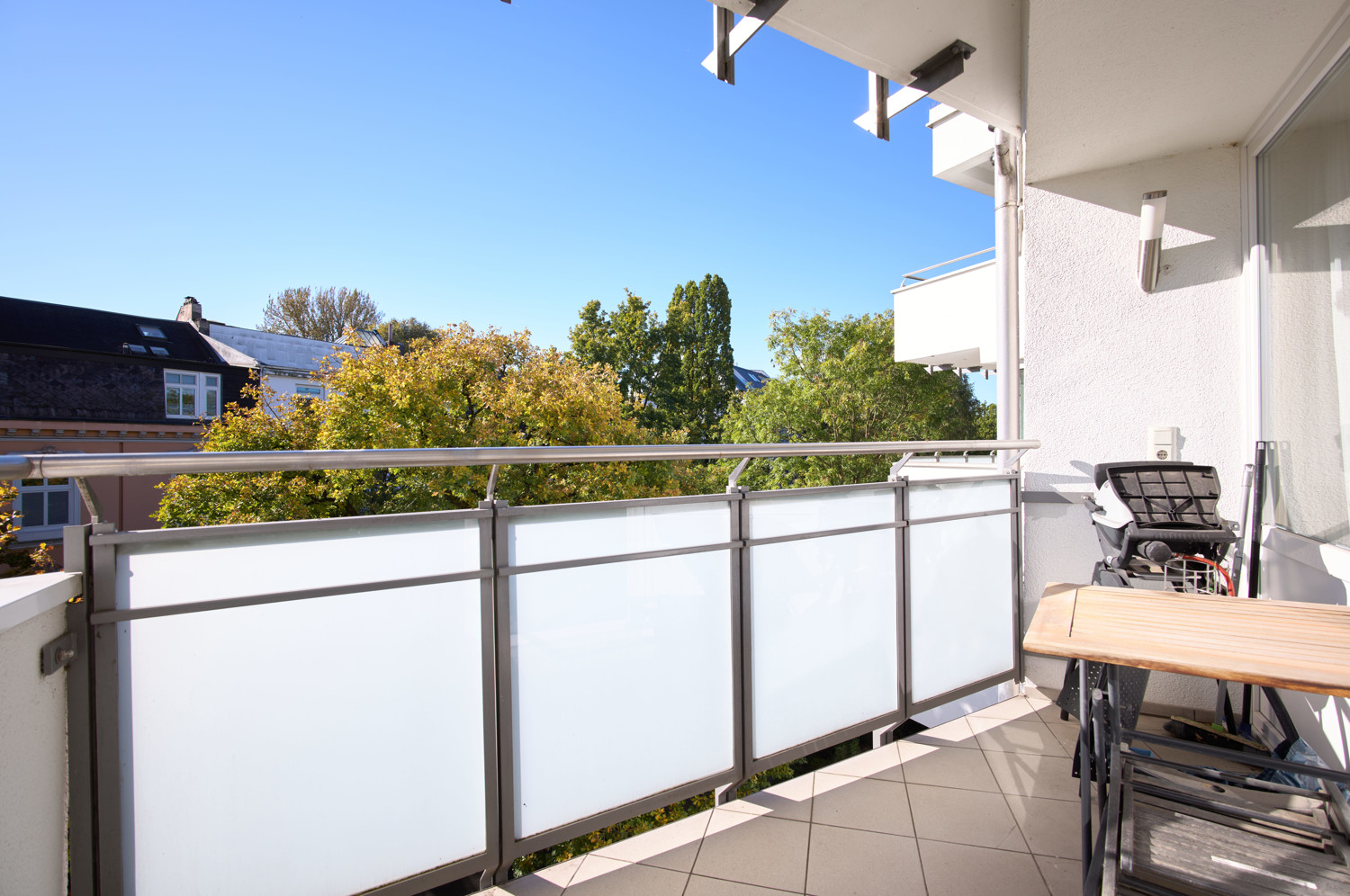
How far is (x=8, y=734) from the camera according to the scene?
3.41 ft

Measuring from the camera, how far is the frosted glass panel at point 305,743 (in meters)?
1.29

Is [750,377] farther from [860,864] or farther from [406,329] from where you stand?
[860,864]

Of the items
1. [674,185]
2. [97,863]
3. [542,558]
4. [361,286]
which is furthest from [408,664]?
[674,185]

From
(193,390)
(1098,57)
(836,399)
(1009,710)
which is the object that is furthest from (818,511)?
(193,390)

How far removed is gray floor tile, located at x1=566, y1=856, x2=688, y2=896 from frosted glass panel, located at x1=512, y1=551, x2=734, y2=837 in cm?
16

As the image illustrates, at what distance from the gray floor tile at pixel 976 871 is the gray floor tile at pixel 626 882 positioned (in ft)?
2.23

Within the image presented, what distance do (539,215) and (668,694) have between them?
54.2 meters

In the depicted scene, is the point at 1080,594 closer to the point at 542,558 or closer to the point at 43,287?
the point at 542,558

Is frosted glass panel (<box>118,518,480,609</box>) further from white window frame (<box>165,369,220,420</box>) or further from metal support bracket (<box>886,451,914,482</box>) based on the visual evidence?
white window frame (<box>165,369,220,420</box>)

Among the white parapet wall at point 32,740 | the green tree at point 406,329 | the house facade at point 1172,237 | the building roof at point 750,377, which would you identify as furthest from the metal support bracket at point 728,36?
the building roof at point 750,377

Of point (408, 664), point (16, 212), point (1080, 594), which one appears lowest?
point (408, 664)

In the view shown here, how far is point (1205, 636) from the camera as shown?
1320 millimetres

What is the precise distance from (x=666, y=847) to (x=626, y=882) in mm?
185

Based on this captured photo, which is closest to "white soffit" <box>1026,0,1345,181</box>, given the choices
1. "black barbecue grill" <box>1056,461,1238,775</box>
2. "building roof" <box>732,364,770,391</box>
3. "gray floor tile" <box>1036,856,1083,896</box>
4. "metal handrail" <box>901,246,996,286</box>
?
"black barbecue grill" <box>1056,461,1238,775</box>
